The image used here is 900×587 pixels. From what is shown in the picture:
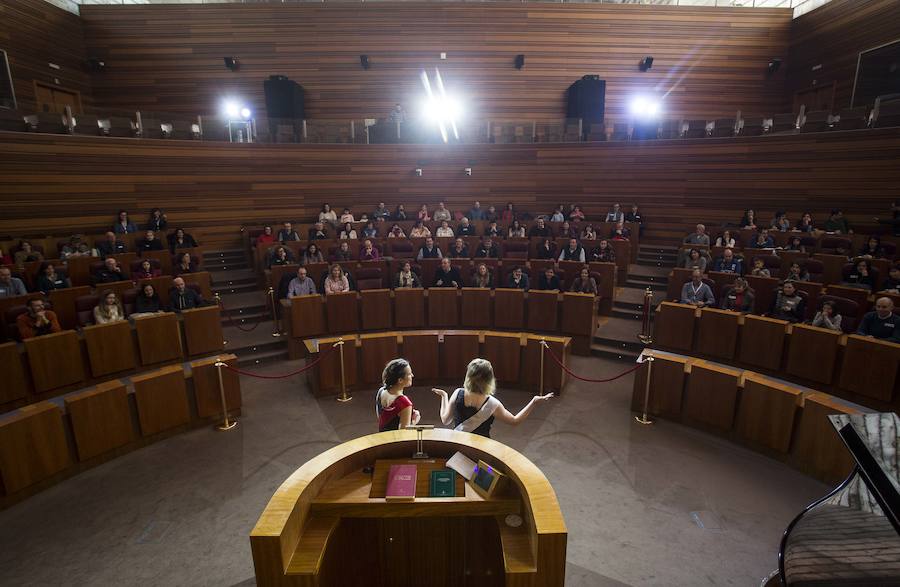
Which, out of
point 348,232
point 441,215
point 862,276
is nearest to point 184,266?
point 348,232

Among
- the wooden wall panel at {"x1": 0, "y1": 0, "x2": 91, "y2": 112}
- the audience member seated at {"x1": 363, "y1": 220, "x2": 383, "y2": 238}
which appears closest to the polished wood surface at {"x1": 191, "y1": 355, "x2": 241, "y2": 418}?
the audience member seated at {"x1": 363, "y1": 220, "x2": 383, "y2": 238}

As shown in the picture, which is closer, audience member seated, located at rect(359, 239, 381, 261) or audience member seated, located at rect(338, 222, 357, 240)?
audience member seated, located at rect(359, 239, 381, 261)

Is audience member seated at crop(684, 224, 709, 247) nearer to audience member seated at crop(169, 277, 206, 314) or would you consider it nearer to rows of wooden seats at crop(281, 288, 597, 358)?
rows of wooden seats at crop(281, 288, 597, 358)

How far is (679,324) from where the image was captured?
6121 millimetres

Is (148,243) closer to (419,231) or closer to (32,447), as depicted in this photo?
(419,231)

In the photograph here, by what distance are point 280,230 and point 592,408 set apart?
22.5 ft

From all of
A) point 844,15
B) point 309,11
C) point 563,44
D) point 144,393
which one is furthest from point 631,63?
point 144,393

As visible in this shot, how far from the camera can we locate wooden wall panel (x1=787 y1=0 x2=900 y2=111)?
34.4 feet

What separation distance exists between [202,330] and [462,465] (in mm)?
4660

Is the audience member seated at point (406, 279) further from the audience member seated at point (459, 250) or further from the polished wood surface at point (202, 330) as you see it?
the polished wood surface at point (202, 330)

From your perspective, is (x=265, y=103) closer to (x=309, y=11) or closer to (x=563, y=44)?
(x=309, y=11)

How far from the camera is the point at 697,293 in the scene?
6.61m

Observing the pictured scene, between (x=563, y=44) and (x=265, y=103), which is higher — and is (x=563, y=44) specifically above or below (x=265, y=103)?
above

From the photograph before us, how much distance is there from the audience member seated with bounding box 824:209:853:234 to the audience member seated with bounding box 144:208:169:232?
40.1 feet
